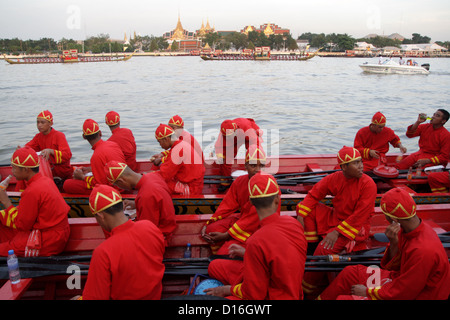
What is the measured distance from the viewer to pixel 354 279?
A: 279 cm

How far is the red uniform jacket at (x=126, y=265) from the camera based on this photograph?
2240mm

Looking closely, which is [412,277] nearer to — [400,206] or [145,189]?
[400,206]

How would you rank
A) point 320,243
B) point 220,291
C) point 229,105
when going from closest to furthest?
point 220,291 → point 320,243 → point 229,105

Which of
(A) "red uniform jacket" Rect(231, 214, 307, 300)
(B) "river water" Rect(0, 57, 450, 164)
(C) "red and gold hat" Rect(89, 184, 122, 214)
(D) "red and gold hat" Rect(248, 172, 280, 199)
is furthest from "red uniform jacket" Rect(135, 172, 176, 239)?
(B) "river water" Rect(0, 57, 450, 164)

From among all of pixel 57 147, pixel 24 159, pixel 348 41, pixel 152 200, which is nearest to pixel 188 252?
pixel 152 200

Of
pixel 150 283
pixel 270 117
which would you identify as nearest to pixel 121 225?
pixel 150 283

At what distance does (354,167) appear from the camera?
342cm

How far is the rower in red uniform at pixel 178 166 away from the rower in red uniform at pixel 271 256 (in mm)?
2131

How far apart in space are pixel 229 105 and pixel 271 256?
58.3 ft

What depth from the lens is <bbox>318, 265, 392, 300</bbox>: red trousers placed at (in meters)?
2.76

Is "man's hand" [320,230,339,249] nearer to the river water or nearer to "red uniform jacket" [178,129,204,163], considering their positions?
"red uniform jacket" [178,129,204,163]

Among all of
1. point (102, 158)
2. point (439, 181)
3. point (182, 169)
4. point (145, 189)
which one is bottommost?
point (439, 181)

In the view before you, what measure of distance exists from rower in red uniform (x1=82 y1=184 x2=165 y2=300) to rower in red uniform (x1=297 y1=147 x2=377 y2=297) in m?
1.46

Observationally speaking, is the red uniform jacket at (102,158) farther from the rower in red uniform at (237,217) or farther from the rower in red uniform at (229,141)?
the rower in red uniform at (229,141)
